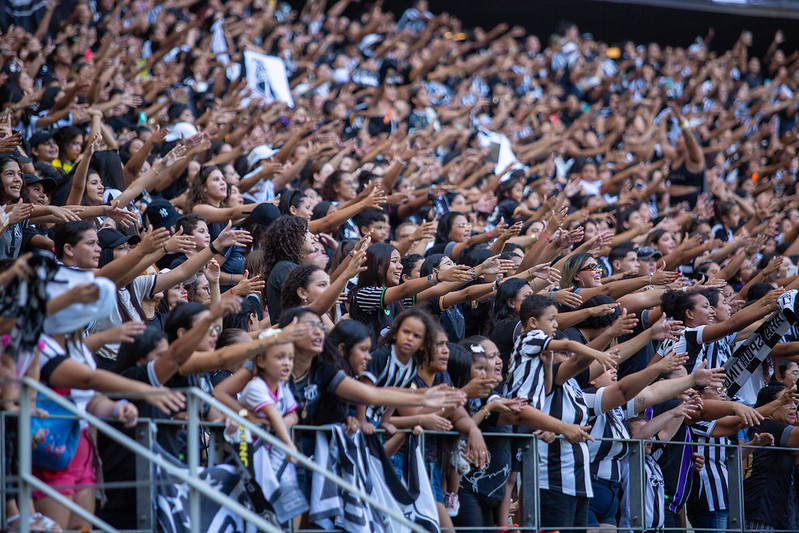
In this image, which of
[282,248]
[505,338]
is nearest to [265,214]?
[282,248]

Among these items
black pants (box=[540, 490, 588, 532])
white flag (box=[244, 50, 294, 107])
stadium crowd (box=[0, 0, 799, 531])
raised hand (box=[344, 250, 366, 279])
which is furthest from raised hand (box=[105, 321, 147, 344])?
white flag (box=[244, 50, 294, 107])

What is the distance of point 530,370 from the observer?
6617mm

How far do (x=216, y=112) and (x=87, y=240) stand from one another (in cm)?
563

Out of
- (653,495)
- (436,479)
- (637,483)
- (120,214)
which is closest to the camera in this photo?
(436,479)

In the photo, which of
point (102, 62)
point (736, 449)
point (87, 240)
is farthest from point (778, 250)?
point (87, 240)

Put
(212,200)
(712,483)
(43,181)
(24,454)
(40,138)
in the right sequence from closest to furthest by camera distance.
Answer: (24,454) < (712,483) < (43,181) < (212,200) < (40,138)

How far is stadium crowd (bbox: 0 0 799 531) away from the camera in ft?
17.5

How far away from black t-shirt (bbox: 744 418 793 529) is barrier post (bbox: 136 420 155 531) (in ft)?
15.0

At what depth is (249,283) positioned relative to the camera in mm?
6863

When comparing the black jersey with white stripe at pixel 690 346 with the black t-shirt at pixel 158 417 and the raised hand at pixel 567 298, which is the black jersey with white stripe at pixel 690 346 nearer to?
the raised hand at pixel 567 298

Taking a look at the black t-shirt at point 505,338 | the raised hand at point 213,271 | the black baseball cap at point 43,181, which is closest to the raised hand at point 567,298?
the black t-shirt at point 505,338

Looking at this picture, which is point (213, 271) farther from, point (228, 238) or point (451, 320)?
point (451, 320)

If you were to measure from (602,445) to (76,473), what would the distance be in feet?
10.8

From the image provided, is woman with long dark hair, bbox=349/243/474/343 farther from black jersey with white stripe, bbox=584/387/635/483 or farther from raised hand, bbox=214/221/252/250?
black jersey with white stripe, bbox=584/387/635/483
